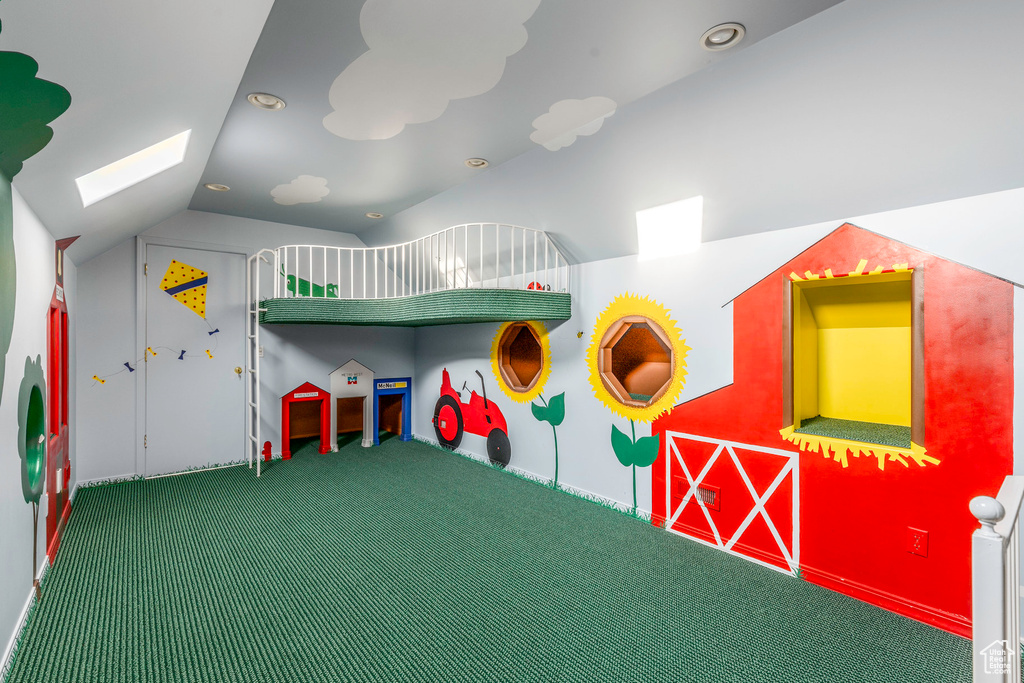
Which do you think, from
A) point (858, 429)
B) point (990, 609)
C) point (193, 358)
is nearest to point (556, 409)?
point (858, 429)

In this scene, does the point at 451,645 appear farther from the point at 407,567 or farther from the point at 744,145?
the point at 744,145

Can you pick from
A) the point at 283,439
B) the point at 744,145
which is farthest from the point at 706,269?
the point at 283,439

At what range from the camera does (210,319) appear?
521cm

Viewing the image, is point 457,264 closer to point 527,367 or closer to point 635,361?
point 527,367

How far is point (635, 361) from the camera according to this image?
4.07m

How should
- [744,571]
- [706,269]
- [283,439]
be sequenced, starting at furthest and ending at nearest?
[283,439]
[706,269]
[744,571]

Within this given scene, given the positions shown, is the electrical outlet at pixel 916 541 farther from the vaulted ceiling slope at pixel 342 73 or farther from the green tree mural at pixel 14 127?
the green tree mural at pixel 14 127

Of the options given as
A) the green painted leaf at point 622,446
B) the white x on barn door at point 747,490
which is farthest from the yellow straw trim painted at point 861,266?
the green painted leaf at point 622,446

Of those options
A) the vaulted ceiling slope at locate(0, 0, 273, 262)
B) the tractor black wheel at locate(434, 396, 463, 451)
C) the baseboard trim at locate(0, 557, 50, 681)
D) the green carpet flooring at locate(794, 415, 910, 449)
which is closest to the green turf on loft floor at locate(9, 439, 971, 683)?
the baseboard trim at locate(0, 557, 50, 681)

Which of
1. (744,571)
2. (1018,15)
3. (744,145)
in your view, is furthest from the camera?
(744,571)

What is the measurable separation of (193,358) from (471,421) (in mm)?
3141

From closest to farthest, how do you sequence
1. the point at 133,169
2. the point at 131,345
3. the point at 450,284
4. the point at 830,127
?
1. the point at 830,127
2. the point at 133,169
3. the point at 131,345
4. the point at 450,284

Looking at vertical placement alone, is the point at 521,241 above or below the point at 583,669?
above

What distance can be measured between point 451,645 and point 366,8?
9.31 ft
